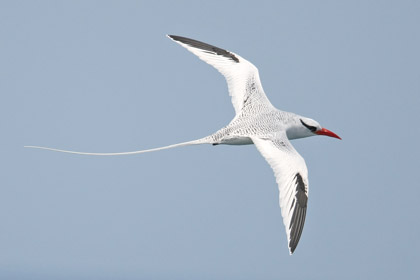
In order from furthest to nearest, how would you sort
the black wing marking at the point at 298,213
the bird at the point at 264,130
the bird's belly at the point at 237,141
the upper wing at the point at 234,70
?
the upper wing at the point at 234,70
the bird's belly at the point at 237,141
the bird at the point at 264,130
the black wing marking at the point at 298,213

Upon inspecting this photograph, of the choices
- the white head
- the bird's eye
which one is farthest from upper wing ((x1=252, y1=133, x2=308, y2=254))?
the bird's eye

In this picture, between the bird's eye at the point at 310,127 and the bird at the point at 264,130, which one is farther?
the bird's eye at the point at 310,127

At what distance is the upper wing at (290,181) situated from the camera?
50.7 feet

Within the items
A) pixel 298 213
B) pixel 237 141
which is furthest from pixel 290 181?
pixel 237 141

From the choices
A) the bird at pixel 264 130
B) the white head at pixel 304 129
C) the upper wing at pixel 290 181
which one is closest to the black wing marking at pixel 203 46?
the bird at pixel 264 130

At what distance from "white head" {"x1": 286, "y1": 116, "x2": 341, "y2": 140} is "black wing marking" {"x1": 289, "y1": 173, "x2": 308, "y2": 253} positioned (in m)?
2.64

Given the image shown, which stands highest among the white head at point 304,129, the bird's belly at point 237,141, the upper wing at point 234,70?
the upper wing at point 234,70

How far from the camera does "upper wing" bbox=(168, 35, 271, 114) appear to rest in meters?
19.6

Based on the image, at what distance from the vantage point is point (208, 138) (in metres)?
17.7

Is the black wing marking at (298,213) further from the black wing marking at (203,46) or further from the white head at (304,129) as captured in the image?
the black wing marking at (203,46)

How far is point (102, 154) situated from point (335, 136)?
6762mm

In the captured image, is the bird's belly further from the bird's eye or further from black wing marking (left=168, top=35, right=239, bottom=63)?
black wing marking (left=168, top=35, right=239, bottom=63)

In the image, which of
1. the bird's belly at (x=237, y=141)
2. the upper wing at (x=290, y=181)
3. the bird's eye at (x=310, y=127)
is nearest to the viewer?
the upper wing at (x=290, y=181)

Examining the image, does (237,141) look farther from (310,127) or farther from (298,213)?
(298,213)
